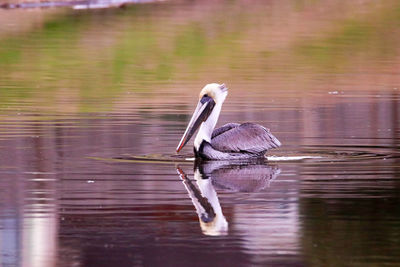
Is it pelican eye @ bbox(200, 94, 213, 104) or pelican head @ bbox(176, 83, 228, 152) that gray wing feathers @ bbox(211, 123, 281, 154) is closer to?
pelican head @ bbox(176, 83, 228, 152)

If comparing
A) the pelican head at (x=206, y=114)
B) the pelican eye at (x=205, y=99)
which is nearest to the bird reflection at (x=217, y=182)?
the pelican head at (x=206, y=114)

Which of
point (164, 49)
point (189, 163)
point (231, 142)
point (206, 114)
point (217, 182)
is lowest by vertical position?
point (164, 49)

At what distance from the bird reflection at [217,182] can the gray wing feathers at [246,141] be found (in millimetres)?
222

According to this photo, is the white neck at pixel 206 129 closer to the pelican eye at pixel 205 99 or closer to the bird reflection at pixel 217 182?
the pelican eye at pixel 205 99

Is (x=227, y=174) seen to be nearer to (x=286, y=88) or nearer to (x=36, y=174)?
(x=36, y=174)

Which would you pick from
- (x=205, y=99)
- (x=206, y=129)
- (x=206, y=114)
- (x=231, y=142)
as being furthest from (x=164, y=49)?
(x=231, y=142)

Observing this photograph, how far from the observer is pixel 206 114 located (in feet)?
51.0

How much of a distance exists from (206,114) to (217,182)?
2976 mm

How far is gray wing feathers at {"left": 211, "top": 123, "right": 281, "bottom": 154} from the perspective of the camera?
14.8 meters

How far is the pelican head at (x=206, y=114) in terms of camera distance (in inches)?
601

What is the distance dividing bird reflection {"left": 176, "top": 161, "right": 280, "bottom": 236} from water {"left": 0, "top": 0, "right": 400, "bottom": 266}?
2 centimetres

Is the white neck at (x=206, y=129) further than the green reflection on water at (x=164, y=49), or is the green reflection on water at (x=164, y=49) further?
the green reflection on water at (x=164, y=49)

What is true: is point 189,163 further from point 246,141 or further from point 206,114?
point 206,114

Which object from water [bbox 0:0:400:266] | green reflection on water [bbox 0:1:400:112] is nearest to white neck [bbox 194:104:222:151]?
A: water [bbox 0:0:400:266]
